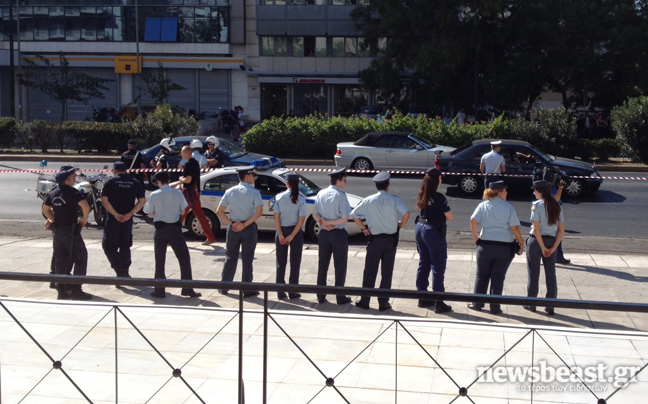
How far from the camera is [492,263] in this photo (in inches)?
347

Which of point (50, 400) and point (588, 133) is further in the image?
point (588, 133)

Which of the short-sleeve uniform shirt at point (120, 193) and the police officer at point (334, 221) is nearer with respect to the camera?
the police officer at point (334, 221)

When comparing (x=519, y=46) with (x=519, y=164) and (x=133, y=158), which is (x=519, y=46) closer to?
(x=519, y=164)

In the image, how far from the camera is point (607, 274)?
11219 millimetres

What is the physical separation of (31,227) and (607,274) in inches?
449

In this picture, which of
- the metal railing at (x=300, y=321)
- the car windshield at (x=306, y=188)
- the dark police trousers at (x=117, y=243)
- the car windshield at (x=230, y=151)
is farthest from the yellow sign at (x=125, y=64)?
the metal railing at (x=300, y=321)

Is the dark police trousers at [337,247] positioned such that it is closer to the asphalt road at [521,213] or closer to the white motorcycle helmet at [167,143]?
the asphalt road at [521,213]

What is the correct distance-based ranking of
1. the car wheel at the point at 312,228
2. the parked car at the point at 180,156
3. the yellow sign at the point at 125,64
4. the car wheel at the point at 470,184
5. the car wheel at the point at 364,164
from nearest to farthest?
the car wheel at the point at 312,228
the car wheel at the point at 470,184
the parked car at the point at 180,156
the car wheel at the point at 364,164
the yellow sign at the point at 125,64

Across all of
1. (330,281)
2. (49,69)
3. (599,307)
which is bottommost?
(330,281)

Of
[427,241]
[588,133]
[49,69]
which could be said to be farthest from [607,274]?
[49,69]

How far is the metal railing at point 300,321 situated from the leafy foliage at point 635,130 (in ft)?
76.9

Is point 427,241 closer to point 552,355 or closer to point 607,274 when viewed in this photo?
point 607,274

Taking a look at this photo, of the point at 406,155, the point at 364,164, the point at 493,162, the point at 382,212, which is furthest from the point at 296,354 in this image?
the point at 364,164

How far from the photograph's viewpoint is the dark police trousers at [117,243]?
10383 millimetres
